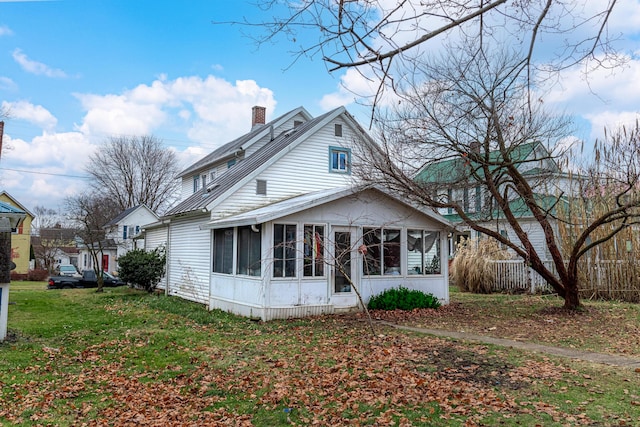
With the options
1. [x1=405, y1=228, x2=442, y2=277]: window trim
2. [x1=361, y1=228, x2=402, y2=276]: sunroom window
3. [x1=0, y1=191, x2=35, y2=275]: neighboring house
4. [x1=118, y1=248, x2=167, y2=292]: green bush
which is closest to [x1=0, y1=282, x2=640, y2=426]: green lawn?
[x1=361, y1=228, x2=402, y2=276]: sunroom window

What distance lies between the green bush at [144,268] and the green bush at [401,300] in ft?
35.3

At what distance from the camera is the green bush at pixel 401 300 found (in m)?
13.4

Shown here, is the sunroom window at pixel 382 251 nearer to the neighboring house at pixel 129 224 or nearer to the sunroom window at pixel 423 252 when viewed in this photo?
the sunroom window at pixel 423 252

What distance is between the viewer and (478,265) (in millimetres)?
20344

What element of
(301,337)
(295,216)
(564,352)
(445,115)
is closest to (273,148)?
(295,216)

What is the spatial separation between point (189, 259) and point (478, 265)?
11.8m

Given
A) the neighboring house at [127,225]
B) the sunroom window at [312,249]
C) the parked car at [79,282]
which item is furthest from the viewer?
the neighboring house at [127,225]

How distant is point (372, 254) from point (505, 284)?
858cm

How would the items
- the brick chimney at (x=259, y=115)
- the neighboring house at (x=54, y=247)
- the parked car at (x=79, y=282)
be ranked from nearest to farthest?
1. the brick chimney at (x=259, y=115)
2. the parked car at (x=79, y=282)
3. the neighboring house at (x=54, y=247)

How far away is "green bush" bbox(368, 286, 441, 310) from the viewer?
13.4 metres

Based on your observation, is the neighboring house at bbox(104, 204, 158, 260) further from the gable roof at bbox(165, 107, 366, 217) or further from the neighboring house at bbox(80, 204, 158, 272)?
the gable roof at bbox(165, 107, 366, 217)

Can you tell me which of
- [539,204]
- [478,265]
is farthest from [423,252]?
[539,204]

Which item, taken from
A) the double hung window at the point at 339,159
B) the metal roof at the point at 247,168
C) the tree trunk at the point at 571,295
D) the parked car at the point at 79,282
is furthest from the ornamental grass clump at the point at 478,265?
the parked car at the point at 79,282

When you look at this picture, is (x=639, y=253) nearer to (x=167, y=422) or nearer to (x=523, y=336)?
(x=523, y=336)
